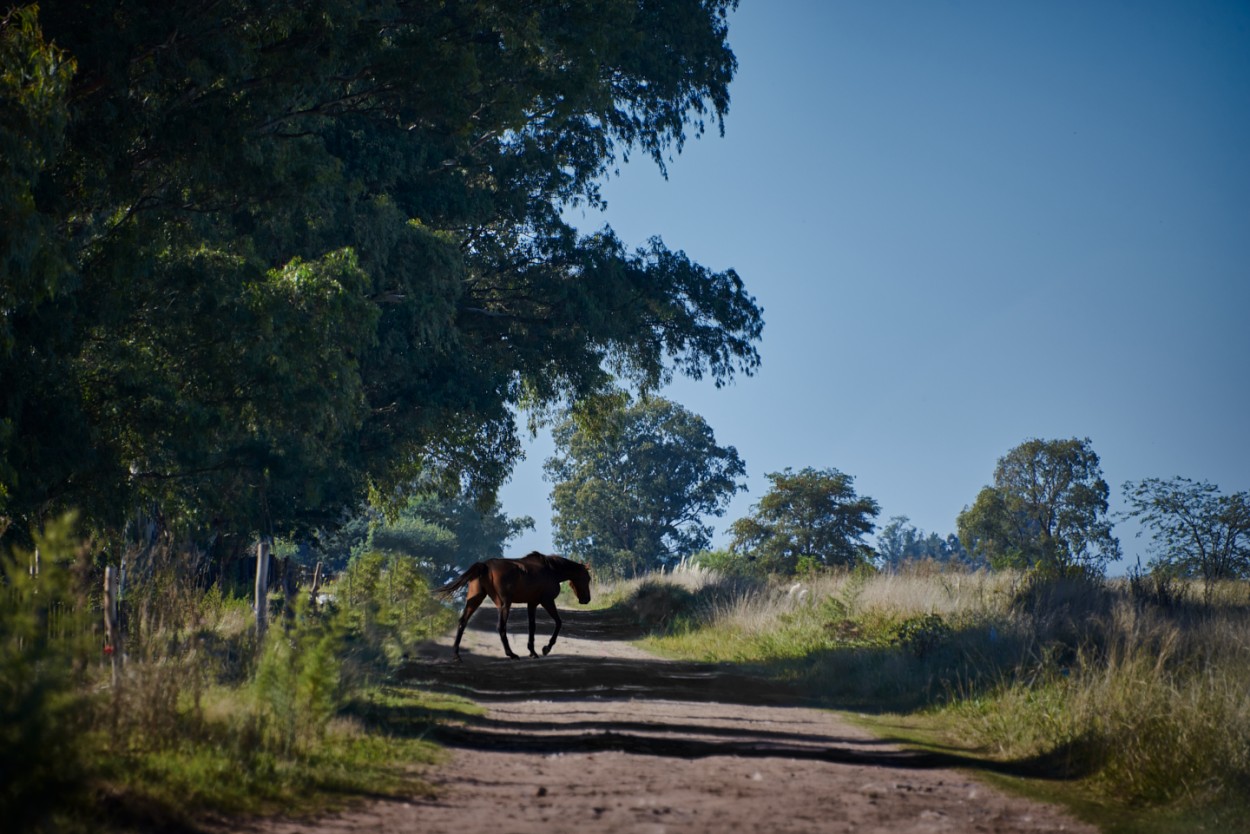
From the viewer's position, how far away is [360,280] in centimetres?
2152

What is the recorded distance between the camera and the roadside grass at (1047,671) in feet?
31.2

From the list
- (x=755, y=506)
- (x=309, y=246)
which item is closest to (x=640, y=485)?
(x=755, y=506)

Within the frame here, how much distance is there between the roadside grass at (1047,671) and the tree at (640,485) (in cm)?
6465

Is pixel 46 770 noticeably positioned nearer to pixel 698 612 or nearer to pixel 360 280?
pixel 360 280

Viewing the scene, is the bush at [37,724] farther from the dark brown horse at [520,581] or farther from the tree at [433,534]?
the tree at [433,534]

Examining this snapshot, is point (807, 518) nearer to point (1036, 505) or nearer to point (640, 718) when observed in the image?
point (1036, 505)

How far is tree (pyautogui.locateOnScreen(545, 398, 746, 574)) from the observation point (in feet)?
308

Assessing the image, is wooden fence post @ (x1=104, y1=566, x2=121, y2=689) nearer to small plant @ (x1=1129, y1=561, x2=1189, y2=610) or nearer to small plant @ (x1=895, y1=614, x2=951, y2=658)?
small plant @ (x1=895, y1=614, x2=951, y2=658)

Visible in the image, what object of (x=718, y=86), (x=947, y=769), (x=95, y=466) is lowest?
(x=947, y=769)

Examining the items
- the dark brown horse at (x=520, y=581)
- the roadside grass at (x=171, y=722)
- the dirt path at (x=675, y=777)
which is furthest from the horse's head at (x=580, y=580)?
the roadside grass at (x=171, y=722)

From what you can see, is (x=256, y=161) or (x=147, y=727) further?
(x=256, y=161)

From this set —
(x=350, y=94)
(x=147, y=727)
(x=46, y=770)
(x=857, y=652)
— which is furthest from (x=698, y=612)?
(x=46, y=770)

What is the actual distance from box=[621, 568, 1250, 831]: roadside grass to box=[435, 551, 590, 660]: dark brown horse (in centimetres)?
361

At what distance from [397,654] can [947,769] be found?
8212 millimetres
